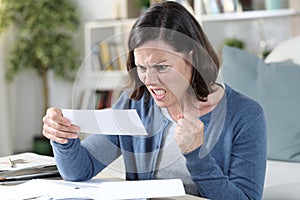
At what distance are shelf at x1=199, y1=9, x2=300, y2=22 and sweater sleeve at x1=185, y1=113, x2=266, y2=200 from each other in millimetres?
1682

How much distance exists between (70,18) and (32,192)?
271 cm

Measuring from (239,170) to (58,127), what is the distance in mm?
409

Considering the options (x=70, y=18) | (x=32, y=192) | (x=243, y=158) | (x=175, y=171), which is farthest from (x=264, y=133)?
(x=70, y=18)

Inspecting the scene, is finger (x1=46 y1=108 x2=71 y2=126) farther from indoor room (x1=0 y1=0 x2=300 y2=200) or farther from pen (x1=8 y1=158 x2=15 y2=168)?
pen (x1=8 y1=158 x2=15 y2=168)

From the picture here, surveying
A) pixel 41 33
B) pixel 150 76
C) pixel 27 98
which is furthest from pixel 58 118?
pixel 27 98

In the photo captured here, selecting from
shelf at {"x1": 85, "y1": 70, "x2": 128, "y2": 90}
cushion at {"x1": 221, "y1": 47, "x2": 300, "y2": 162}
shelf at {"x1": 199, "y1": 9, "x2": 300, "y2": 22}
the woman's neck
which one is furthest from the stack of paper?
shelf at {"x1": 199, "y1": 9, "x2": 300, "y2": 22}

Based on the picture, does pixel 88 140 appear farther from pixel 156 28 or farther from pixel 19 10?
pixel 19 10

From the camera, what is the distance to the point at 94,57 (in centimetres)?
157

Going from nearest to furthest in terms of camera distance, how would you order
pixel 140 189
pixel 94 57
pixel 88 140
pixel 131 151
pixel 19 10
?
pixel 140 189, pixel 131 151, pixel 88 140, pixel 94 57, pixel 19 10

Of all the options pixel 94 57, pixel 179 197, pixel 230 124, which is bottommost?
pixel 179 197

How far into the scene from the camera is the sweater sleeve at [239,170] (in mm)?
1160

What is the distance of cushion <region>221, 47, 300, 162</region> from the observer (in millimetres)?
1932

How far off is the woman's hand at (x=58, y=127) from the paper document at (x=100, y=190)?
102mm

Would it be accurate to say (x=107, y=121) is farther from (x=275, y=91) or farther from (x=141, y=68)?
(x=275, y=91)
